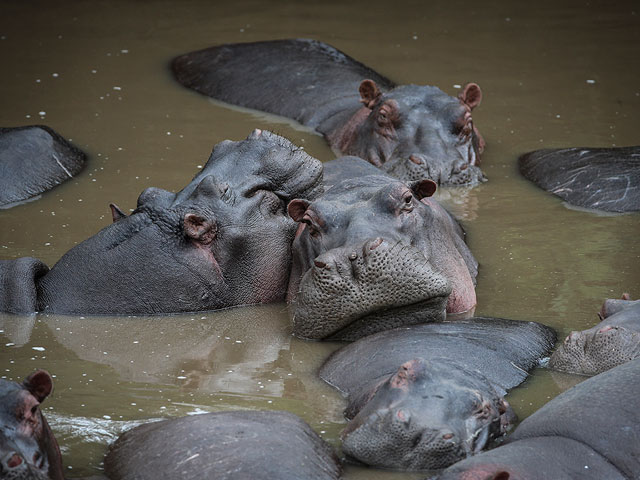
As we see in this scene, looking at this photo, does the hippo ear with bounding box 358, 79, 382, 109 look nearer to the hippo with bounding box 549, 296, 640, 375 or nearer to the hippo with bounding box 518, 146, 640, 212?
the hippo with bounding box 518, 146, 640, 212

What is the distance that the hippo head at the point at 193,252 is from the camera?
5.80 metres

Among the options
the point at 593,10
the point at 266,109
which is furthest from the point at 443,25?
the point at 266,109

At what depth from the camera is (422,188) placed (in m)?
5.77

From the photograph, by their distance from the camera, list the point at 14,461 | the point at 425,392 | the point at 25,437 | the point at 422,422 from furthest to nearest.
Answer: the point at 425,392, the point at 422,422, the point at 25,437, the point at 14,461

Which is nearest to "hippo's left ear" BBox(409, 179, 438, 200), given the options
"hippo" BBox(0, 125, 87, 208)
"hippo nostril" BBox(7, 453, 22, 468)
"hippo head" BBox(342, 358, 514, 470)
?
"hippo head" BBox(342, 358, 514, 470)

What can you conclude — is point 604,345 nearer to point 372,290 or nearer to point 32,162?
point 372,290

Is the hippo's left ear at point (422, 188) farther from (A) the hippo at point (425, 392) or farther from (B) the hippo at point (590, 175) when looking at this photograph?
(B) the hippo at point (590, 175)

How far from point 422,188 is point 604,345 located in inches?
48.9

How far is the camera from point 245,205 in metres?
5.90

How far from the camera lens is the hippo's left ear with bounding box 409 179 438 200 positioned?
572 cm

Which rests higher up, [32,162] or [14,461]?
[14,461]

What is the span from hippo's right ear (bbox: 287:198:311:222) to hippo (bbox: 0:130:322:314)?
192 mm

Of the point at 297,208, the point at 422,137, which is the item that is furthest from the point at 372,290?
the point at 422,137

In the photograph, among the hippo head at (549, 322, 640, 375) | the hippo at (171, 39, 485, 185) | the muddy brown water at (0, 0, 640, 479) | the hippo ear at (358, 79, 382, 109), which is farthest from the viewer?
the hippo ear at (358, 79, 382, 109)
